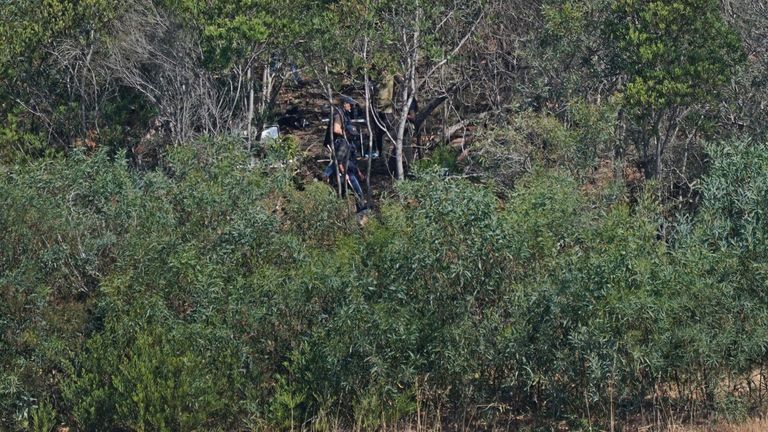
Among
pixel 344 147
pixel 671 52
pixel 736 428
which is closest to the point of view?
pixel 736 428

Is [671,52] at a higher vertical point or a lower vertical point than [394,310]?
higher

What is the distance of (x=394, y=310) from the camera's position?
490 inches

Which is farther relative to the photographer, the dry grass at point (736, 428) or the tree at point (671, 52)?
the tree at point (671, 52)

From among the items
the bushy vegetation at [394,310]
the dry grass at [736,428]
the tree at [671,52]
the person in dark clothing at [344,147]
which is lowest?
the person in dark clothing at [344,147]

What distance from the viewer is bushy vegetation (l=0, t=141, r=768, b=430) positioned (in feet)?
38.8

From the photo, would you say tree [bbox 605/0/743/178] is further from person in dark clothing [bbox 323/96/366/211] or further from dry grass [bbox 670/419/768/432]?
dry grass [bbox 670/419/768/432]

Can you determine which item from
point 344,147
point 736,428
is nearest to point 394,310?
point 736,428

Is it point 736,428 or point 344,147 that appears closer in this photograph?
point 736,428

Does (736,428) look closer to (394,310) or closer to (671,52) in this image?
(394,310)

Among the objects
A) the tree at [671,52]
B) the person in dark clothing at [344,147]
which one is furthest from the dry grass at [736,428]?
the person in dark clothing at [344,147]

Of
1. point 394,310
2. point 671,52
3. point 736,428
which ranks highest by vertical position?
point 671,52

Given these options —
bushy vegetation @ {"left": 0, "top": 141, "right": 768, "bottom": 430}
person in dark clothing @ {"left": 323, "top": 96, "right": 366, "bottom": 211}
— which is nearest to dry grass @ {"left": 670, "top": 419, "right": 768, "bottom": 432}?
bushy vegetation @ {"left": 0, "top": 141, "right": 768, "bottom": 430}

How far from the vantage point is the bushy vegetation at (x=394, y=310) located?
11.8 m

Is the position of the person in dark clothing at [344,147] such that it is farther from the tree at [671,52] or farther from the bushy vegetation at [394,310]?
the bushy vegetation at [394,310]
